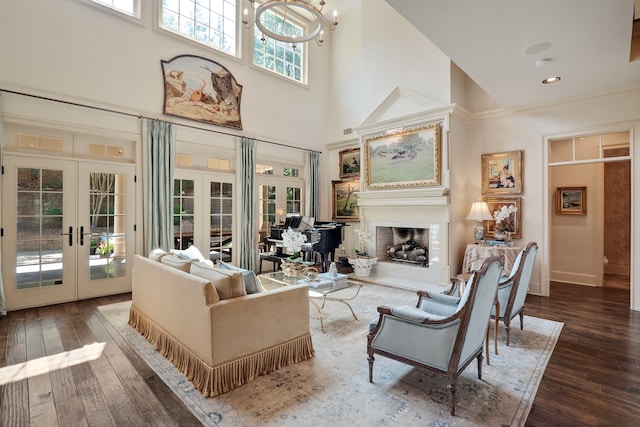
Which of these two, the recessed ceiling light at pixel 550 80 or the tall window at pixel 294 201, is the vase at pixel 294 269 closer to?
the tall window at pixel 294 201

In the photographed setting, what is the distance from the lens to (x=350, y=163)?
7715 mm

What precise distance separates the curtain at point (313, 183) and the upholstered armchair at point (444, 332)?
549 centimetres

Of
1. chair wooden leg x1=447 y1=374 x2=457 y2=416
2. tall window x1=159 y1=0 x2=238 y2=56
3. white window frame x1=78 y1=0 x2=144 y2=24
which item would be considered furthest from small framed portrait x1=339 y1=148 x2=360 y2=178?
chair wooden leg x1=447 y1=374 x2=457 y2=416

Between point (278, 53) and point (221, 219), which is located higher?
point (278, 53)

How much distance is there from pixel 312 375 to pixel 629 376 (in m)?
2.64

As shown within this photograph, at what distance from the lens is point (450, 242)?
5.38 metres

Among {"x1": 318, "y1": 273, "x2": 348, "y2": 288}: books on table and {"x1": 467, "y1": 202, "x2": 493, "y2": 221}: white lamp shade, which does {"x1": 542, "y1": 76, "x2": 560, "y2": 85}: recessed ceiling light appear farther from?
{"x1": 318, "y1": 273, "x2": 348, "y2": 288}: books on table

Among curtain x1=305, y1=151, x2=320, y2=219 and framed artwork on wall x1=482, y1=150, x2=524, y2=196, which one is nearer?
framed artwork on wall x1=482, y1=150, x2=524, y2=196

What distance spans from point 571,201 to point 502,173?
5.61 ft

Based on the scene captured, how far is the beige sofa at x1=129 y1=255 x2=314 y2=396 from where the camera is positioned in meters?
2.36

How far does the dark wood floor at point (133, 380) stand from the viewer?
2.10 meters

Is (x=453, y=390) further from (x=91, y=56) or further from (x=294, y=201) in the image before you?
(x=91, y=56)

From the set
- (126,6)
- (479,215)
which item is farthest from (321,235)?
(126,6)

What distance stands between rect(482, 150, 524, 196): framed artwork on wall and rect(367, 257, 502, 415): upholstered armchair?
12.0ft
